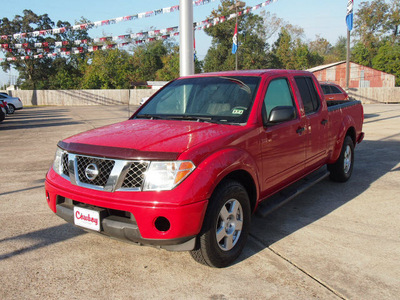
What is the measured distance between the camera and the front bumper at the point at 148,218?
264 cm

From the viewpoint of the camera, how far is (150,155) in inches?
108

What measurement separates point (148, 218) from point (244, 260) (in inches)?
44.8

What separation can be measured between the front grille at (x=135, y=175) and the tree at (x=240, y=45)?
4697 centimetres

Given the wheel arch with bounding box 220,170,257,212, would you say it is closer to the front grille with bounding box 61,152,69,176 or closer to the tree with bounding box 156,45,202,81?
the front grille with bounding box 61,152,69,176

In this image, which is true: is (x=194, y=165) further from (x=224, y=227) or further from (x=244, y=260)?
(x=244, y=260)

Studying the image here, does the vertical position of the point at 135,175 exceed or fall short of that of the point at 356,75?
it falls short

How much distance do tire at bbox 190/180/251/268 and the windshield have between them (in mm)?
815

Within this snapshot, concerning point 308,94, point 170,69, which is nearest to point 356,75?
point 170,69

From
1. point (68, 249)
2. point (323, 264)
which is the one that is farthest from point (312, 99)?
point (68, 249)

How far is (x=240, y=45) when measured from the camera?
161ft

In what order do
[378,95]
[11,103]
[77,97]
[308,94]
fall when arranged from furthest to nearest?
[77,97] → [378,95] → [11,103] → [308,94]

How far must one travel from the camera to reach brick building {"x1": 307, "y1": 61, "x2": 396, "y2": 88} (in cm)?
4422

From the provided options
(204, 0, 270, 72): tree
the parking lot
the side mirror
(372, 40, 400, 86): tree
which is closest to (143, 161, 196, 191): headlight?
the parking lot

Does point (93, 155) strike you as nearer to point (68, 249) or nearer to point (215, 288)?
point (68, 249)
